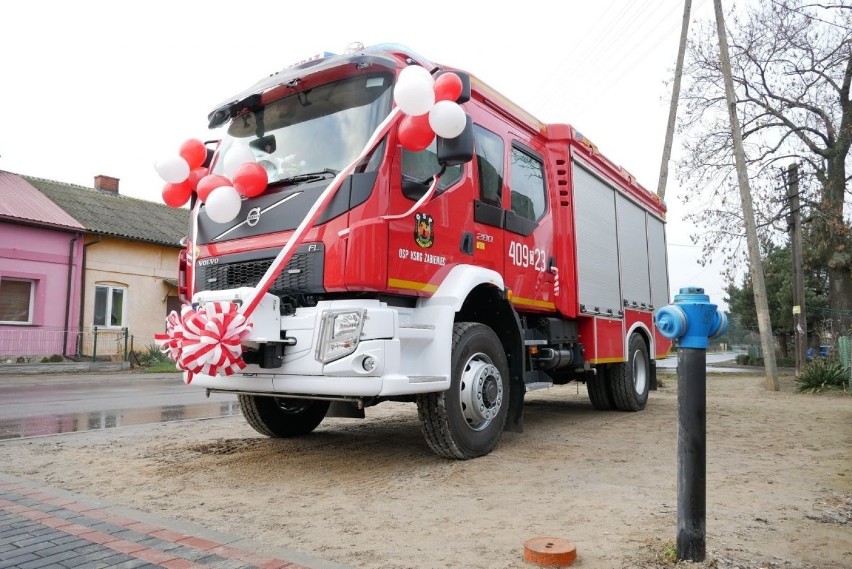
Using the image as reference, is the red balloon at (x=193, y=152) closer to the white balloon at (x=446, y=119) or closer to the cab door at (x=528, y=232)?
the white balloon at (x=446, y=119)

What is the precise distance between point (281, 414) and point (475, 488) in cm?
279

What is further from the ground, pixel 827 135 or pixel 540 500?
pixel 827 135

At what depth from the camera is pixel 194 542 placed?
3.42m

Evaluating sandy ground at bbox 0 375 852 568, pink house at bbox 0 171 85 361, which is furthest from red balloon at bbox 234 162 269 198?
pink house at bbox 0 171 85 361

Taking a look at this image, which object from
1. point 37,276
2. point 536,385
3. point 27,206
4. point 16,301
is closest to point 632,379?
point 536,385

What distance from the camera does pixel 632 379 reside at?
9250 mm

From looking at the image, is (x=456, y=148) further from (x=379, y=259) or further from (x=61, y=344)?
(x=61, y=344)

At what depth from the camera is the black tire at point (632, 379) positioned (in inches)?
361

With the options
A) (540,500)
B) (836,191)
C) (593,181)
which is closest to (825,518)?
(540,500)

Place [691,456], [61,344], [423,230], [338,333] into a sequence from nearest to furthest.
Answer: [691,456]
[338,333]
[423,230]
[61,344]

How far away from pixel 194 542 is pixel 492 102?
462cm

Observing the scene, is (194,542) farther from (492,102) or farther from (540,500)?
(492,102)

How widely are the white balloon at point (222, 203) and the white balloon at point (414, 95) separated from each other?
148cm

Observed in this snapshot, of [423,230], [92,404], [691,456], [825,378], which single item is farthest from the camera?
[825,378]
